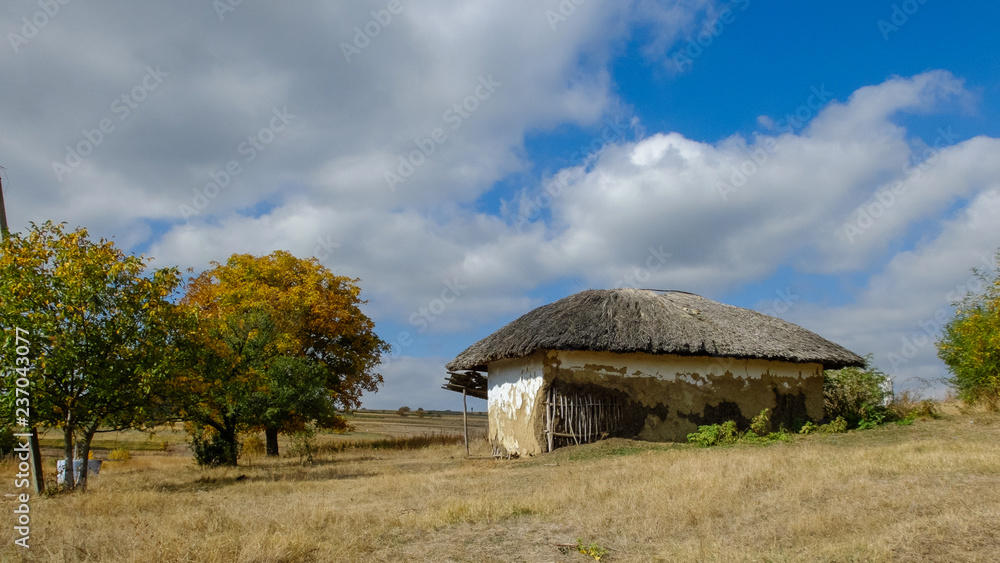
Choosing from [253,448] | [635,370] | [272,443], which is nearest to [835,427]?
[635,370]

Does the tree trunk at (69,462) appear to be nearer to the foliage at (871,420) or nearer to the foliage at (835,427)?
the foliage at (835,427)

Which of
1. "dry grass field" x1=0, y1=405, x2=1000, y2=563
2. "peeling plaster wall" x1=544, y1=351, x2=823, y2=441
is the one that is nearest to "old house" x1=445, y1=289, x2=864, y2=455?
"peeling plaster wall" x1=544, y1=351, x2=823, y2=441

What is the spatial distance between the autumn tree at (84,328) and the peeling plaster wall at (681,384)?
8371mm

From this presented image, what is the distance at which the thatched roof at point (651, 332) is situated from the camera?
15.2 meters

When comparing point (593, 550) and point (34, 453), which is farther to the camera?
point (34, 453)

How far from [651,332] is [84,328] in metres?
12.0

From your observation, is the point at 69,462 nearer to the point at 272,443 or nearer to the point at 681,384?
the point at 272,443

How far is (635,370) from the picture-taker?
15570mm

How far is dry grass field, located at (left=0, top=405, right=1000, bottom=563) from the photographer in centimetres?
527

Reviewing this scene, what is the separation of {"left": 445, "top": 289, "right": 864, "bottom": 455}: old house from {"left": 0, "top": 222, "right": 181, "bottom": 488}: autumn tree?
785cm

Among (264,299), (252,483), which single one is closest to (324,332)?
(264,299)

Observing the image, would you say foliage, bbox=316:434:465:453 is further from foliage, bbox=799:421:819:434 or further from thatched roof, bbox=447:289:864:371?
foliage, bbox=799:421:819:434

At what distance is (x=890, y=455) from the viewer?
938 centimetres

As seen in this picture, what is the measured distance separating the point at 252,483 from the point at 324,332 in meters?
10.7
